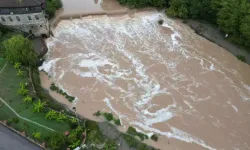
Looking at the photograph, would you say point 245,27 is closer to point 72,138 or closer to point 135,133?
point 135,133

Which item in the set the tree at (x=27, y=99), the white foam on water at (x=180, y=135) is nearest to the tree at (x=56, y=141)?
the tree at (x=27, y=99)

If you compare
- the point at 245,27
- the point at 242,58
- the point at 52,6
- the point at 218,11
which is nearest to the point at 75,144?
the point at 52,6

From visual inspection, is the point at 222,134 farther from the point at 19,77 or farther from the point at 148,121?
the point at 19,77

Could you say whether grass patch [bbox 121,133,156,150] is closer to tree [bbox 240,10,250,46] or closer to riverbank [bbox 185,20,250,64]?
riverbank [bbox 185,20,250,64]

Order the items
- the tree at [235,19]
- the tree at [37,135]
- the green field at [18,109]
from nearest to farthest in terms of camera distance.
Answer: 1. the tree at [37,135]
2. the green field at [18,109]
3. the tree at [235,19]

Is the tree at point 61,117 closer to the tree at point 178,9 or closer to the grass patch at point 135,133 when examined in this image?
the grass patch at point 135,133

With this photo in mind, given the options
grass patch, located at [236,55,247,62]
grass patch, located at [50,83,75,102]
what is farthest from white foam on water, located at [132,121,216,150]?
grass patch, located at [236,55,247,62]
